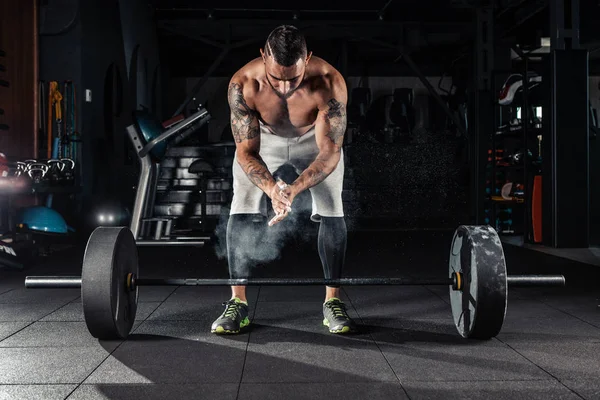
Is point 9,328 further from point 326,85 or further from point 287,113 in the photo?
point 326,85

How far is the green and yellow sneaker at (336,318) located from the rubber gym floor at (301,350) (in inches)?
1.5

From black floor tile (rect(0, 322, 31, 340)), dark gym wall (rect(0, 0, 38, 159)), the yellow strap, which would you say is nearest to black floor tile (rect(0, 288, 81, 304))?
black floor tile (rect(0, 322, 31, 340))

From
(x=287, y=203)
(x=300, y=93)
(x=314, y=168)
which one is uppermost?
(x=300, y=93)

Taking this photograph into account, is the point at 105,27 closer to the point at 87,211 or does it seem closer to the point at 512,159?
the point at 87,211

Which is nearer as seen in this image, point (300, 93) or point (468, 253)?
point (468, 253)

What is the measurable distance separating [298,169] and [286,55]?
51 cm

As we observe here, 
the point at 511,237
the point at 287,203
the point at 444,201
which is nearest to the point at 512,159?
the point at 511,237

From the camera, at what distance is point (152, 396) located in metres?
1.26

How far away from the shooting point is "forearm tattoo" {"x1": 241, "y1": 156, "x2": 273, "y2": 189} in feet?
6.15

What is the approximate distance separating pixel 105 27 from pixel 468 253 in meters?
5.09

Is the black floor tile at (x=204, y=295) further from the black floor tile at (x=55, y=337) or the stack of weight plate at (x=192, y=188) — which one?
the stack of weight plate at (x=192, y=188)

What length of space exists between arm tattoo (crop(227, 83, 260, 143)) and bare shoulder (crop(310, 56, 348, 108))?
0.78ft

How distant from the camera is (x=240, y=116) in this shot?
1963mm

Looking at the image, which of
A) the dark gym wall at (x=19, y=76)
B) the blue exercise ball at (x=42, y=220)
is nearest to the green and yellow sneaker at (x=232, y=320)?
the blue exercise ball at (x=42, y=220)
